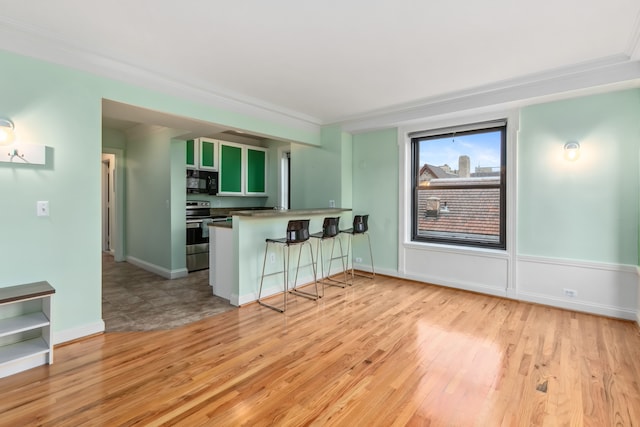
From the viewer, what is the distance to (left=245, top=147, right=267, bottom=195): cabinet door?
646 centimetres

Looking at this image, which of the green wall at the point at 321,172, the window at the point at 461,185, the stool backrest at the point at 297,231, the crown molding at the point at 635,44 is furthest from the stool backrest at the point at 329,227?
the crown molding at the point at 635,44

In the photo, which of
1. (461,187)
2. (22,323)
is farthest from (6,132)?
(461,187)

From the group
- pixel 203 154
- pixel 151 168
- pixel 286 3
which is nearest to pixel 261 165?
pixel 203 154

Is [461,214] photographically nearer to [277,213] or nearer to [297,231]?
[297,231]

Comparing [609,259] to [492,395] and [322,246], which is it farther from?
[322,246]

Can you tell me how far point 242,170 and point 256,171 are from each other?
14.0 inches

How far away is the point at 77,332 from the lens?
2.67 meters

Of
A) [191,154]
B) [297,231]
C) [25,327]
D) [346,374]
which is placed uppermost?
[191,154]

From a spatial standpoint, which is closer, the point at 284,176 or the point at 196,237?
the point at 196,237

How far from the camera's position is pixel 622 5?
80.6 inches

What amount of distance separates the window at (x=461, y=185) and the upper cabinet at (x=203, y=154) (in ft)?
11.7

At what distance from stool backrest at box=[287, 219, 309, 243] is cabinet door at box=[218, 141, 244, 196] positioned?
2.87 metres

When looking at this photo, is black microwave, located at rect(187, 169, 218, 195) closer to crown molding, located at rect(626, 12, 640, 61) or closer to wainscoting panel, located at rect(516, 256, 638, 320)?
wainscoting panel, located at rect(516, 256, 638, 320)

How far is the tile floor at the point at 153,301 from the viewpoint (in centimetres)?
310
